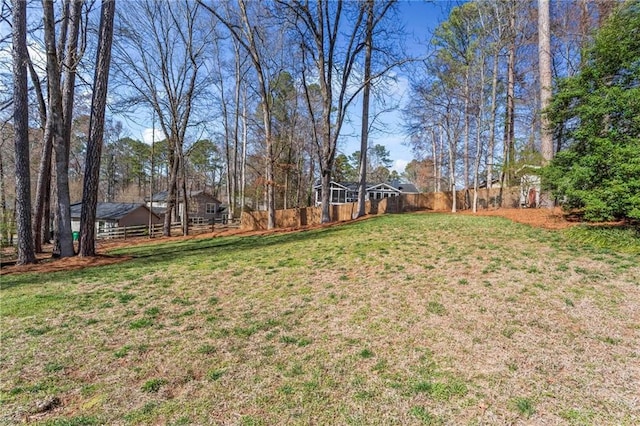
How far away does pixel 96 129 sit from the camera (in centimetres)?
725

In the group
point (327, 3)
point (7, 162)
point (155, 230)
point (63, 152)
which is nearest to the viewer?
point (63, 152)

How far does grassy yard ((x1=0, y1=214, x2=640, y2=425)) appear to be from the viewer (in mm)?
2201

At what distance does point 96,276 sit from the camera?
19.0ft

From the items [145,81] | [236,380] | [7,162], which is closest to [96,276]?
[236,380]

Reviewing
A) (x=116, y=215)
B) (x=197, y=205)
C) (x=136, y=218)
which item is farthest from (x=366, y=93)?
(x=197, y=205)

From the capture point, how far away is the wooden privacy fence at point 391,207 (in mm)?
16172

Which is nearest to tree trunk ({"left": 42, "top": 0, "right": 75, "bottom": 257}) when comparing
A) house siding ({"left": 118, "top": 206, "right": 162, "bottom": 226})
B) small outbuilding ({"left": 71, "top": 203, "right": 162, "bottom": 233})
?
small outbuilding ({"left": 71, "top": 203, "right": 162, "bottom": 233})

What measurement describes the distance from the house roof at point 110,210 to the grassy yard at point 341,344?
959 inches

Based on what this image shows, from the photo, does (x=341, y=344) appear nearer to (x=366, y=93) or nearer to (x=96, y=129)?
(x=96, y=129)

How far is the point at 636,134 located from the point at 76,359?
8974 millimetres

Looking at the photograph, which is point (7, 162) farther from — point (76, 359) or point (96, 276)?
point (76, 359)

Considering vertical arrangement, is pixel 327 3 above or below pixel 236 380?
above

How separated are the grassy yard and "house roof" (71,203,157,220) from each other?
2435 centimetres

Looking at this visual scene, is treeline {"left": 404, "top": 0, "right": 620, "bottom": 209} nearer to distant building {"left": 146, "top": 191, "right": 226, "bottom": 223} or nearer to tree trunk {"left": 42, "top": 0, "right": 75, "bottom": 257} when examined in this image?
tree trunk {"left": 42, "top": 0, "right": 75, "bottom": 257}
